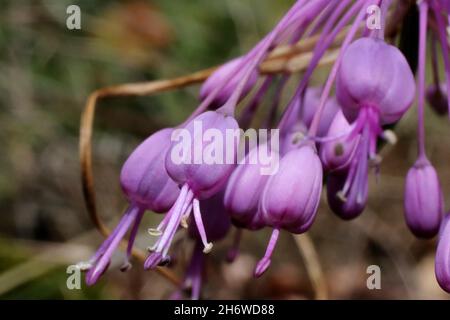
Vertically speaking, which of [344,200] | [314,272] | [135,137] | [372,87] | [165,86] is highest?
[135,137]

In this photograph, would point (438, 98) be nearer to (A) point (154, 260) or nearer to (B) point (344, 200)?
(B) point (344, 200)

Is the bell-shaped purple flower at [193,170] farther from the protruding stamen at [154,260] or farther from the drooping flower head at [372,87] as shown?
the drooping flower head at [372,87]

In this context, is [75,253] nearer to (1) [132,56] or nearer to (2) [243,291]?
(2) [243,291]

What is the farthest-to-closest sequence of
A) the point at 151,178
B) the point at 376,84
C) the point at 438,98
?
the point at 438,98, the point at 151,178, the point at 376,84

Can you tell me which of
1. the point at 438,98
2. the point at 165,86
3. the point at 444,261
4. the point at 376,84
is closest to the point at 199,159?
the point at 376,84

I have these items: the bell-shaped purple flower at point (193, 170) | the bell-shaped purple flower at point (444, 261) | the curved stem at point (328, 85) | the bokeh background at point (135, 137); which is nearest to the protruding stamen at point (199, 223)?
the bell-shaped purple flower at point (193, 170)

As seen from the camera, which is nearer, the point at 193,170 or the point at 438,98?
the point at 193,170

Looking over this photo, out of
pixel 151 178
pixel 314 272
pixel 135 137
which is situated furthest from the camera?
pixel 135 137

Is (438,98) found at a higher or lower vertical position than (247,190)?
higher
